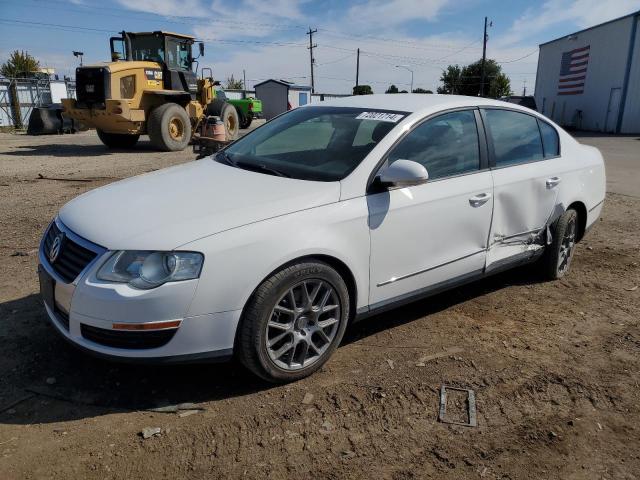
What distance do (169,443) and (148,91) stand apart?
503 inches

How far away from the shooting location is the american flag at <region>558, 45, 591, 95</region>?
1180 inches

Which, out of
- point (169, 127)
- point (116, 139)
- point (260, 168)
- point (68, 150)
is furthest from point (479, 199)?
point (68, 150)

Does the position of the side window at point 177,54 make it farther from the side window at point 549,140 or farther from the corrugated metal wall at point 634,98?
the corrugated metal wall at point 634,98

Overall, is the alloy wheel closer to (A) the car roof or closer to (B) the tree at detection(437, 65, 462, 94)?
(A) the car roof

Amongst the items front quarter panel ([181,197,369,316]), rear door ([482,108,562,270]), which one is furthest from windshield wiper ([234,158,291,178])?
rear door ([482,108,562,270])

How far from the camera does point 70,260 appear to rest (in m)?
2.73

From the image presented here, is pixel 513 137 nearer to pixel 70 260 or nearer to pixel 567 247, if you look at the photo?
pixel 567 247

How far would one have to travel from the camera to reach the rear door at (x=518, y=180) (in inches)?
150

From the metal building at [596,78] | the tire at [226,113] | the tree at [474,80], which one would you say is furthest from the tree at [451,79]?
the tire at [226,113]

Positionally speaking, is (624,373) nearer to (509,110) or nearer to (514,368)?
(514,368)

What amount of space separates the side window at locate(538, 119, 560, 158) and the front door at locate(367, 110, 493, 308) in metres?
0.95

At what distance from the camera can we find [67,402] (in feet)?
9.02

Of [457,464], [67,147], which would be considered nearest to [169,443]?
[457,464]

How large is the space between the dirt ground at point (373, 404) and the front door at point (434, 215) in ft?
1.55
